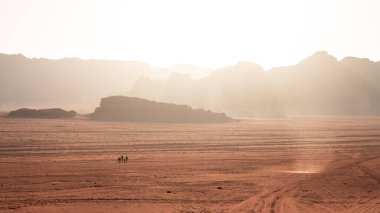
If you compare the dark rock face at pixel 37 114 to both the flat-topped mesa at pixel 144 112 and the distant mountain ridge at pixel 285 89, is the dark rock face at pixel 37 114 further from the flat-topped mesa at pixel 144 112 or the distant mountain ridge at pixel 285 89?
the distant mountain ridge at pixel 285 89

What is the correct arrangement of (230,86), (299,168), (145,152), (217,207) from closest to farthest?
1. (217,207)
2. (299,168)
3. (145,152)
4. (230,86)

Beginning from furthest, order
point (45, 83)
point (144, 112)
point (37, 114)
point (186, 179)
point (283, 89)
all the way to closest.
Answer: point (45, 83)
point (283, 89)
point (144, 112)
point (37, 114)
point (186, 179)

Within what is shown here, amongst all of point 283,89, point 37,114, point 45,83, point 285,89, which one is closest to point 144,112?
point 37,114

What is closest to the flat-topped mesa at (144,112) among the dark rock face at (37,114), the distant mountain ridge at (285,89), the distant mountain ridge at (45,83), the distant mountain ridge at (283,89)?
the dark rock face at (37,114)

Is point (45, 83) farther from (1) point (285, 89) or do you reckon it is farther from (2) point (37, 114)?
(2) point (37, 114)

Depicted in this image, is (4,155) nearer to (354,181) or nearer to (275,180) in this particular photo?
(275,180)

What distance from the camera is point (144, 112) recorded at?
229ft

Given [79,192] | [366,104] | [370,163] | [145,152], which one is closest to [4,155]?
[145,152]

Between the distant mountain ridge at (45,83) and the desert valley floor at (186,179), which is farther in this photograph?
the distant mountain ridge at (45,83)

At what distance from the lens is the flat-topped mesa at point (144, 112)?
226ft

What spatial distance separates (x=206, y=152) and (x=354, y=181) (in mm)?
11880

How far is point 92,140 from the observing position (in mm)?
36531

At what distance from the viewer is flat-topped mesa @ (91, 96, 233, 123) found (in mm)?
68750

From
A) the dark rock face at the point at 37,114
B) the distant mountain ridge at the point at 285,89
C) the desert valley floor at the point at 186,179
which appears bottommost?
the desert valley floor at the point at 186,179
